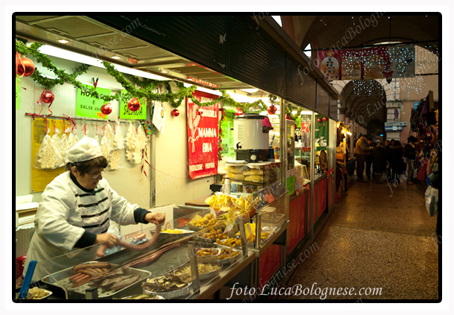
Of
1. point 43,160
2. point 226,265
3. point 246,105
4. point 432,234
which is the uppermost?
point 246,105

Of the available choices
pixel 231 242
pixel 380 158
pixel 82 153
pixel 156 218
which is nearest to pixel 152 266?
pixel 231 242

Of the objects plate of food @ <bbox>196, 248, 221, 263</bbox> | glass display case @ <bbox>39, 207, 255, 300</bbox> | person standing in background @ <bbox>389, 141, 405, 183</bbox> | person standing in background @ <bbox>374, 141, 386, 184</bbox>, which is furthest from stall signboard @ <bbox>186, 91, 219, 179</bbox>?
person standing in background @ <bbox>389, 141, 405, 183</bbox>

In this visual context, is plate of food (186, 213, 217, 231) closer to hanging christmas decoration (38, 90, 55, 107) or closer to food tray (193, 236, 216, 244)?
food tray (193, 236, 216, 244)

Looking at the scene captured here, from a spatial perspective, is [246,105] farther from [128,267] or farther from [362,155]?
[362,155]

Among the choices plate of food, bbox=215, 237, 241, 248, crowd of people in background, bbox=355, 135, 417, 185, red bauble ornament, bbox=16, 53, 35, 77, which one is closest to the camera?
plate of food, bbox=215, 237, 241, 248

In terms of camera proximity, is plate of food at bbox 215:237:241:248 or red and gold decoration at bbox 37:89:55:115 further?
red and gold decoration at bbox 37:89:55:115

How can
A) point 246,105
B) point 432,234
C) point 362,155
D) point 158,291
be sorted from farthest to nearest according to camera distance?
point 362,155 < point 246,105 < point 432,234 < point 158,291

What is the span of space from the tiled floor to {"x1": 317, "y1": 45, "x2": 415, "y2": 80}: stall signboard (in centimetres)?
353

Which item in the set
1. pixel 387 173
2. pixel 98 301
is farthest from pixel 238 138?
pixel 387 173

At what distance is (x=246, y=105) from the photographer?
6.83 m

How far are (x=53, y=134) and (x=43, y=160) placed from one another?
1.16 feet

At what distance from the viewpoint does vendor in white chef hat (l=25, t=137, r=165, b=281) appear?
2342mm

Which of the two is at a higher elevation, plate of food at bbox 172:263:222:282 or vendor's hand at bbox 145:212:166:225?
vendor's hand at bbox 145:212:166:225

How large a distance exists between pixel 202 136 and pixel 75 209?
4.39 m
